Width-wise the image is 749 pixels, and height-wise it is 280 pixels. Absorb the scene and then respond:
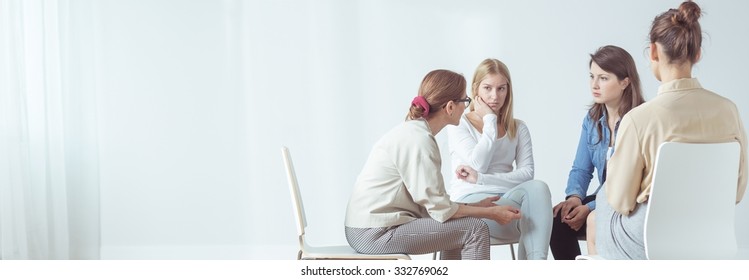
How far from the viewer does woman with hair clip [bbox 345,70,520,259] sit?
252cm

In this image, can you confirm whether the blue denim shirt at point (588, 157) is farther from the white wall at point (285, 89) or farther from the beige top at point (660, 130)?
the white wall at point (285, 89)

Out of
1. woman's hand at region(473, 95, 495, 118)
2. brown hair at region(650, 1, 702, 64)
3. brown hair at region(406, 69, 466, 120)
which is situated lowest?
woman's hand at region(473, 95, 495, 118)

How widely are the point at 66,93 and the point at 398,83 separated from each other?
182 centimetres

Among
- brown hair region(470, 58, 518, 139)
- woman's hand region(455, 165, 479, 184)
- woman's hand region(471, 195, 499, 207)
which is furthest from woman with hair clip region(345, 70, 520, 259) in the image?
brown hair region(470, 58, 518, 139)

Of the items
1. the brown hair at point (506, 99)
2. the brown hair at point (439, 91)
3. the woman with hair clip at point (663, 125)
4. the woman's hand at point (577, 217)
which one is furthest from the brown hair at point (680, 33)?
the brown hair at point (506, 99)

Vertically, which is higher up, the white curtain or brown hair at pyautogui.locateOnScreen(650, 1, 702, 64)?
brown hair at pyautogui.locateOnScreen(650, 1, 702, 64)

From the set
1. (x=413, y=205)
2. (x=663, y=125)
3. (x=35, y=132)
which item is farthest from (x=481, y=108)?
(x=35, y=132)

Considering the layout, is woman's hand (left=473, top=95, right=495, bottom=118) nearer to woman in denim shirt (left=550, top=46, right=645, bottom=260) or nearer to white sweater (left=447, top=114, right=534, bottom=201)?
white sweater (left=447, top=114, right=534, bottom=201)

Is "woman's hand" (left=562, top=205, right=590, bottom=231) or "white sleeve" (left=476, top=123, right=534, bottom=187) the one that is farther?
"white sleeve" (left=476, top=123, right=534, bottom=187)

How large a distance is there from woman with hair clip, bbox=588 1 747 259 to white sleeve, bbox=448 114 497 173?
870mm

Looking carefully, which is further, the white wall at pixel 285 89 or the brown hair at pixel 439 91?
the white wall at pixel 285 89

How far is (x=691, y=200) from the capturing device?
216cm

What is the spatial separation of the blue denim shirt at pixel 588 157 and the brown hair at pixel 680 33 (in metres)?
0.88

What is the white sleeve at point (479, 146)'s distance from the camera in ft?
10.4
